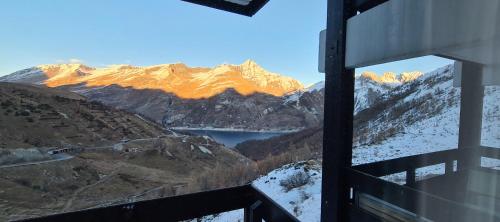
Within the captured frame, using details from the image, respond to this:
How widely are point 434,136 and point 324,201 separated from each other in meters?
0.41

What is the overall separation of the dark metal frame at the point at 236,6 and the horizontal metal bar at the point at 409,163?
1.01m

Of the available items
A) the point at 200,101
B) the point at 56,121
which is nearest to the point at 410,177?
the point at 56,121

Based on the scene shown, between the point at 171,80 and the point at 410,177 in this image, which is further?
the point at 171,80

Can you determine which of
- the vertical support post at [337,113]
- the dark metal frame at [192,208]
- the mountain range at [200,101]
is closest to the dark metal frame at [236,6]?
the vertical support post at [337,113]

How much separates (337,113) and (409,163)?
30 cm

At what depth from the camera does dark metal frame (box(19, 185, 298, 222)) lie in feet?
3.62

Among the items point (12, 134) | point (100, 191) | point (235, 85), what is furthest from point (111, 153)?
point (235, 85)

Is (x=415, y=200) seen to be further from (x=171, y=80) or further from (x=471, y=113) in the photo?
(x=171, y=80)

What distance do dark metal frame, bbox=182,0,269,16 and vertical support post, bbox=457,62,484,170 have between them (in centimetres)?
105

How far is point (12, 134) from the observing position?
69.5ft

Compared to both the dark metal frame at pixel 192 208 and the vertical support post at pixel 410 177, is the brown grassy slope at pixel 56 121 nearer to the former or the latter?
the dark metal frame at pixel 192 208

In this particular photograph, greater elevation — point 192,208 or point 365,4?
point 365,4

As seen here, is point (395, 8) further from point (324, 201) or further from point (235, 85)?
point (235, 85)

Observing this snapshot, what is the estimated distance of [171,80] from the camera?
71.6m
